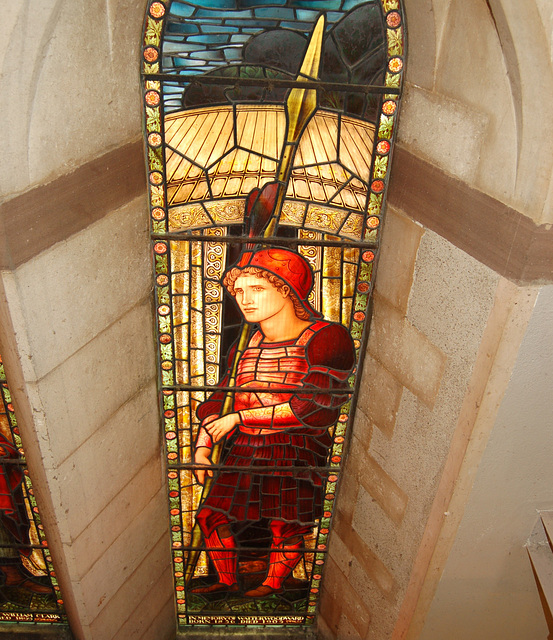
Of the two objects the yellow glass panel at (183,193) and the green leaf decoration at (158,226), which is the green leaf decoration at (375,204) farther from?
the green leaf decoration at (158,226)

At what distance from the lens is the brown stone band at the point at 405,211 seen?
175 centimetres

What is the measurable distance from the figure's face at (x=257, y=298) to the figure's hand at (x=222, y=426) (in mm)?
435

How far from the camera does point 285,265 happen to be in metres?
2.37

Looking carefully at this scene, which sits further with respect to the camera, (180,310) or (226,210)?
(180,310)

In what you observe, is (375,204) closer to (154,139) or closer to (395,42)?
(395,42)

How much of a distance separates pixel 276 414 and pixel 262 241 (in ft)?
2.32

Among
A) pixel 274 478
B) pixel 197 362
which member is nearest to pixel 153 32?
pixel 197 362

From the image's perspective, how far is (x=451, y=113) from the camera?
196 centimetres

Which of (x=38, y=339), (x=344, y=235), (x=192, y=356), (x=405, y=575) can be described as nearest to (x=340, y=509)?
(x=405, y=575)

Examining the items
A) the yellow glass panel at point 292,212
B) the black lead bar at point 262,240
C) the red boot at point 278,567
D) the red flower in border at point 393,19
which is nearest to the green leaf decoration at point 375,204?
the black lead bar at point 262,240

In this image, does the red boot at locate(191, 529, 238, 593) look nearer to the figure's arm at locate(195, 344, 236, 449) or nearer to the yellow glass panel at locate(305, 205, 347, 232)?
the figure's arm at locate(195, 344, 236, 449)

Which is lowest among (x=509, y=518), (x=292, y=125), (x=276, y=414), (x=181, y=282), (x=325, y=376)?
(x=509, y=518)

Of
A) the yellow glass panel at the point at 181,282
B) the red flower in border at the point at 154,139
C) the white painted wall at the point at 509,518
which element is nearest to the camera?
the white painted wall at the point at 509,518

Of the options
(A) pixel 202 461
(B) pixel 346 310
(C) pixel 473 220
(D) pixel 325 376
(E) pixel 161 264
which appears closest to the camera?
(C) pixel 473 220
